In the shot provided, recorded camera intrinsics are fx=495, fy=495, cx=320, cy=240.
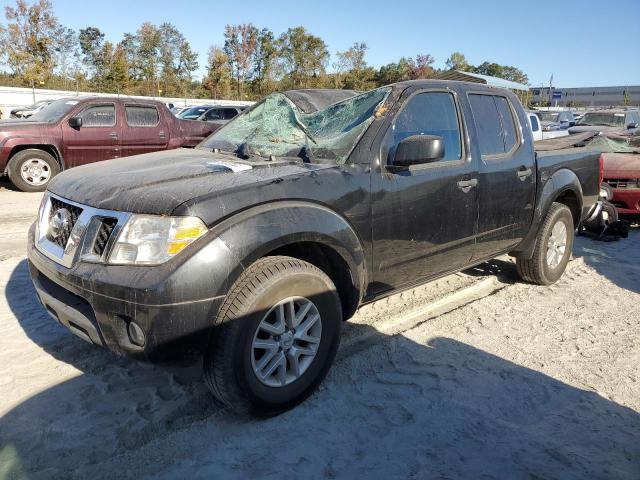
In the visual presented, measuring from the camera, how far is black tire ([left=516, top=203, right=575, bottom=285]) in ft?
15.3

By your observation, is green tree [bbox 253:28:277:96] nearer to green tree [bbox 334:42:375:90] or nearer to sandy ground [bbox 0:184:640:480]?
green tree [bbox 334:42:375:90]

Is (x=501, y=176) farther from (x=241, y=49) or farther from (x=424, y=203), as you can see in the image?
(x=241, y=49)

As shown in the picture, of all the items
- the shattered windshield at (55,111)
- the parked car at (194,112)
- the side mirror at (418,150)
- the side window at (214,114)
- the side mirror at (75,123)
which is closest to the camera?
the side mirror at (418,150)

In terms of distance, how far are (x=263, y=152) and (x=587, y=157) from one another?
11.7ft

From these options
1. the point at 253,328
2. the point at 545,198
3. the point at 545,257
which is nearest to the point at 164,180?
the point at 253,328

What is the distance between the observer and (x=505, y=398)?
9.71 feet

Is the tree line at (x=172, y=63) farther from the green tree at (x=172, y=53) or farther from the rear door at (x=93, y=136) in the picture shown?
the rear door at (x=93, y=136)

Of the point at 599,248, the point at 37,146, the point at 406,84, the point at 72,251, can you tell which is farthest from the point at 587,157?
the point at 37,146

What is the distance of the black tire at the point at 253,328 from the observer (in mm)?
2455

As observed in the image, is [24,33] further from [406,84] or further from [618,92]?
[618,92]

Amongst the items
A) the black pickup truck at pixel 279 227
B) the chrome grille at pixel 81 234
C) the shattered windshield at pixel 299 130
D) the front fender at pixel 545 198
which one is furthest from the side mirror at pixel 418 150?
the front fender at pixel 545 198

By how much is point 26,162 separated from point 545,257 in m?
8.97

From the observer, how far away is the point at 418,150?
9.97ft

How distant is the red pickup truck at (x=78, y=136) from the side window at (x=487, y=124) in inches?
308
